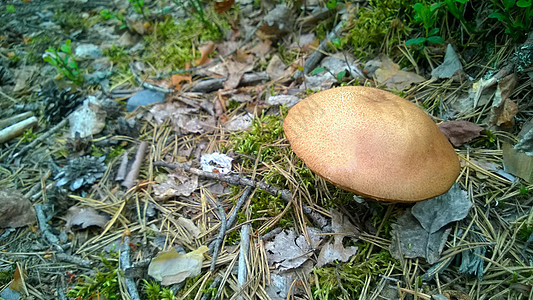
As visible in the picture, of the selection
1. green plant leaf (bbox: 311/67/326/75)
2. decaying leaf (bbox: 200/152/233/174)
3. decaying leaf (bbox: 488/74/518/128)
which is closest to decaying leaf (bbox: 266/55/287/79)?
green plant leaf (bbox: 311/67/326/75)

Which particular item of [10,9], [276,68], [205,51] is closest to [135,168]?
[205,51]

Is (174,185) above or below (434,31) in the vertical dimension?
below

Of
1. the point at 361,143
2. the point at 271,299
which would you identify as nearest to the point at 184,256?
the point at 271,299

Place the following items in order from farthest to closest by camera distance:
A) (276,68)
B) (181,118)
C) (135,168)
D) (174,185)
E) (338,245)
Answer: (276,68) → (181,118) → (135,168) → (174,185) → (338,245)

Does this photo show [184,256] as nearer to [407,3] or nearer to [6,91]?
[407,3]

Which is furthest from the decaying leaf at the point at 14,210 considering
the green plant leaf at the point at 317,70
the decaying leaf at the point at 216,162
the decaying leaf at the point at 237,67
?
the green plant leaf at the point at 317,70

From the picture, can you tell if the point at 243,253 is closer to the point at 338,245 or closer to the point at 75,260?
the point at 338,245

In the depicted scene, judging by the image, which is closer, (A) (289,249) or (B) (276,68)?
(A) (289,249)
